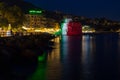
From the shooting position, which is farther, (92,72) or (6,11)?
(6,11)

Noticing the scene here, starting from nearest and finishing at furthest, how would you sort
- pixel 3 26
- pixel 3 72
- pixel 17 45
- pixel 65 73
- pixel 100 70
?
pixel 3 72, pixel 65 73, pixel 100 70, pixel 17 45, pixel 3 26

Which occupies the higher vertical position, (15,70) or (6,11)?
(6,11)

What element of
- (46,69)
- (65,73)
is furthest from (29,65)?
(65,73)

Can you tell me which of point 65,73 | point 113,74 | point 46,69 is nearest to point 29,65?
point 46,69

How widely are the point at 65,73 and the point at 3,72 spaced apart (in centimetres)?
666

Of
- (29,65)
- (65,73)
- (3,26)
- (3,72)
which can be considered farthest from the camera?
(3,26)

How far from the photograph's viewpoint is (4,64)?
145 ft

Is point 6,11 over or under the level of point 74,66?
over

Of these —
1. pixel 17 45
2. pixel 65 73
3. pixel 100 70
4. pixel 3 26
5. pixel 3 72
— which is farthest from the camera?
pixel 3 26

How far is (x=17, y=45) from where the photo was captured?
56.0 metres

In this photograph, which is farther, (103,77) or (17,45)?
(17,45)

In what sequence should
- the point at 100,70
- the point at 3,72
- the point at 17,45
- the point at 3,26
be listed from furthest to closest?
the point at 3,26 < the point at 17,45 < the point at 100,70 < the point at 3,72

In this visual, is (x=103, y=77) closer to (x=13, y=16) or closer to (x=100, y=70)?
(x=100, y=70)

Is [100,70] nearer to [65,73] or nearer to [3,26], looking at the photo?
[65,73]
